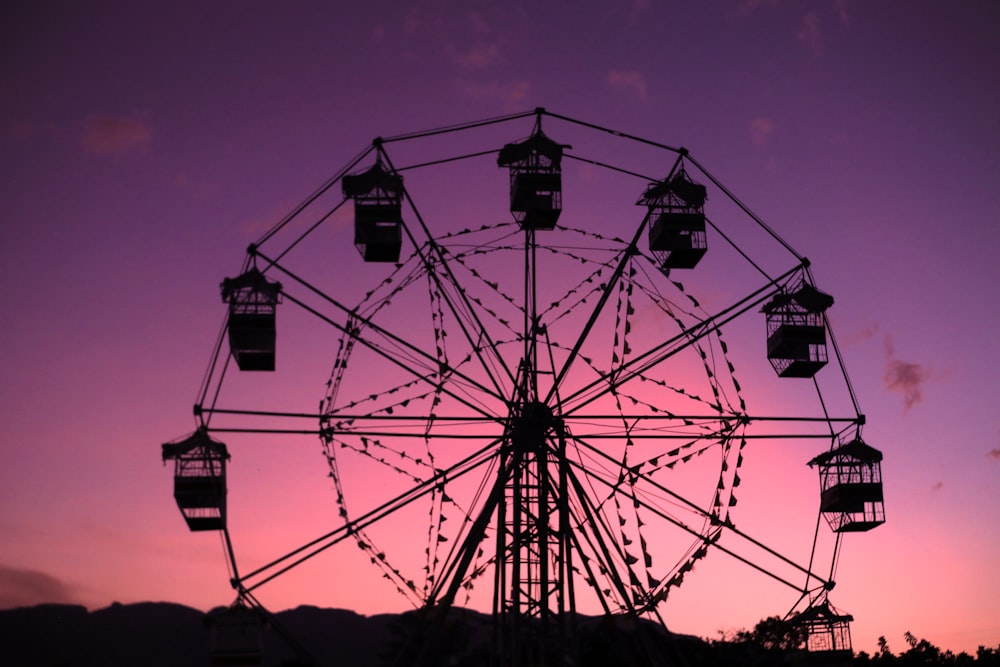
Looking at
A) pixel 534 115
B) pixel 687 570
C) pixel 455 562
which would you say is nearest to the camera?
pixel 455 562

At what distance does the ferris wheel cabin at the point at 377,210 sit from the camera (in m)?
37.5

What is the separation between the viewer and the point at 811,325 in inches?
1561

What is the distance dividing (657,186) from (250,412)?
13400mm

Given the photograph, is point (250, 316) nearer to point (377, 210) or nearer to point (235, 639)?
point (377, 210)

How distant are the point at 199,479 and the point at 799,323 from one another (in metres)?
17.0

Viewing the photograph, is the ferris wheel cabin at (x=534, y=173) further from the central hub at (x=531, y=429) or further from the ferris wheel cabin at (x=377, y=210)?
the central hub at (x=531, y=429)

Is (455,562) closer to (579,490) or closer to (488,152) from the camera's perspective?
(579,490)

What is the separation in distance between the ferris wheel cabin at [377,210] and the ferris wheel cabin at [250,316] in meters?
2.94

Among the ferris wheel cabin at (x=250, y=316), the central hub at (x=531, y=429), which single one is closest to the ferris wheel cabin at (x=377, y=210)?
the ferris wheel cabin at (x=250, y=316)

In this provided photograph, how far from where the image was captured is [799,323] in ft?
130

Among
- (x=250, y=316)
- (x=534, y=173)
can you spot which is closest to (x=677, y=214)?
(x=534, y=173)

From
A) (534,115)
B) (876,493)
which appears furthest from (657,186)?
(876,493)

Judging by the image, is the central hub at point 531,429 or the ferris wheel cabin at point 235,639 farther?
the central hub at point 531,429

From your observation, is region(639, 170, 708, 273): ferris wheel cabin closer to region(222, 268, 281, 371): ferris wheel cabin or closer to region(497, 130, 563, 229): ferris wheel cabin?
region(497, 130, 563, 229): ferris wheel cabin
